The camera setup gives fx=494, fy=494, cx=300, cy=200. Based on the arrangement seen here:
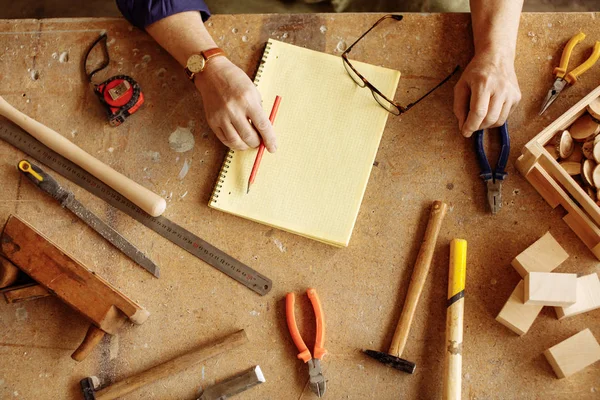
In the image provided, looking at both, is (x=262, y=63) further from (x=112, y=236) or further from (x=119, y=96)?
(x=112, y=236)

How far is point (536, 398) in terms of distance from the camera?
3.60 feet

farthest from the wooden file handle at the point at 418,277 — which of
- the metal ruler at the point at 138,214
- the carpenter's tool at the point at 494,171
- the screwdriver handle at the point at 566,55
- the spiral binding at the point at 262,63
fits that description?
the spiral binding at the point at 262,63

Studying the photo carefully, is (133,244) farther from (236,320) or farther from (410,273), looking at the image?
(410,273)

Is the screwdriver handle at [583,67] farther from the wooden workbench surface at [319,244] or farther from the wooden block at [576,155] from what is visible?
the wooden block at [576,155]

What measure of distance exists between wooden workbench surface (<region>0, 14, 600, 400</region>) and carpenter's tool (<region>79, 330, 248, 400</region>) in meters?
0.02

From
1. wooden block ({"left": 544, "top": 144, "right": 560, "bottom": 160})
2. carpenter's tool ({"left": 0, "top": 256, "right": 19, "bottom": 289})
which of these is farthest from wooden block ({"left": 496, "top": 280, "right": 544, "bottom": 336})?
carpenter's tool ({"left": 0, "top": 256, "right": 19, "bottom": 289})

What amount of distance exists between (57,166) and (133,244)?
0.28 m

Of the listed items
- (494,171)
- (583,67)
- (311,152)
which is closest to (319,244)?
(311,152)

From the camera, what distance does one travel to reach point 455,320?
43.6 inches

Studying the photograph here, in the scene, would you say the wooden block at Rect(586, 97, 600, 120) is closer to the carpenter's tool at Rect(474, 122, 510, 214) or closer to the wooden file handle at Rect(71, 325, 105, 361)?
the carpenter's tool at Rect(474, 122, 510, 214)

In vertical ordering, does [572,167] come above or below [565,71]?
below

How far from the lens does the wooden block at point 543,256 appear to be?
112 cm

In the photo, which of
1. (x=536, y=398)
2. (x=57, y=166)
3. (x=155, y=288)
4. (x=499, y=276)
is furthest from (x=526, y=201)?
(x=57, y=166)

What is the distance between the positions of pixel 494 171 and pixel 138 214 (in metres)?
0.87
